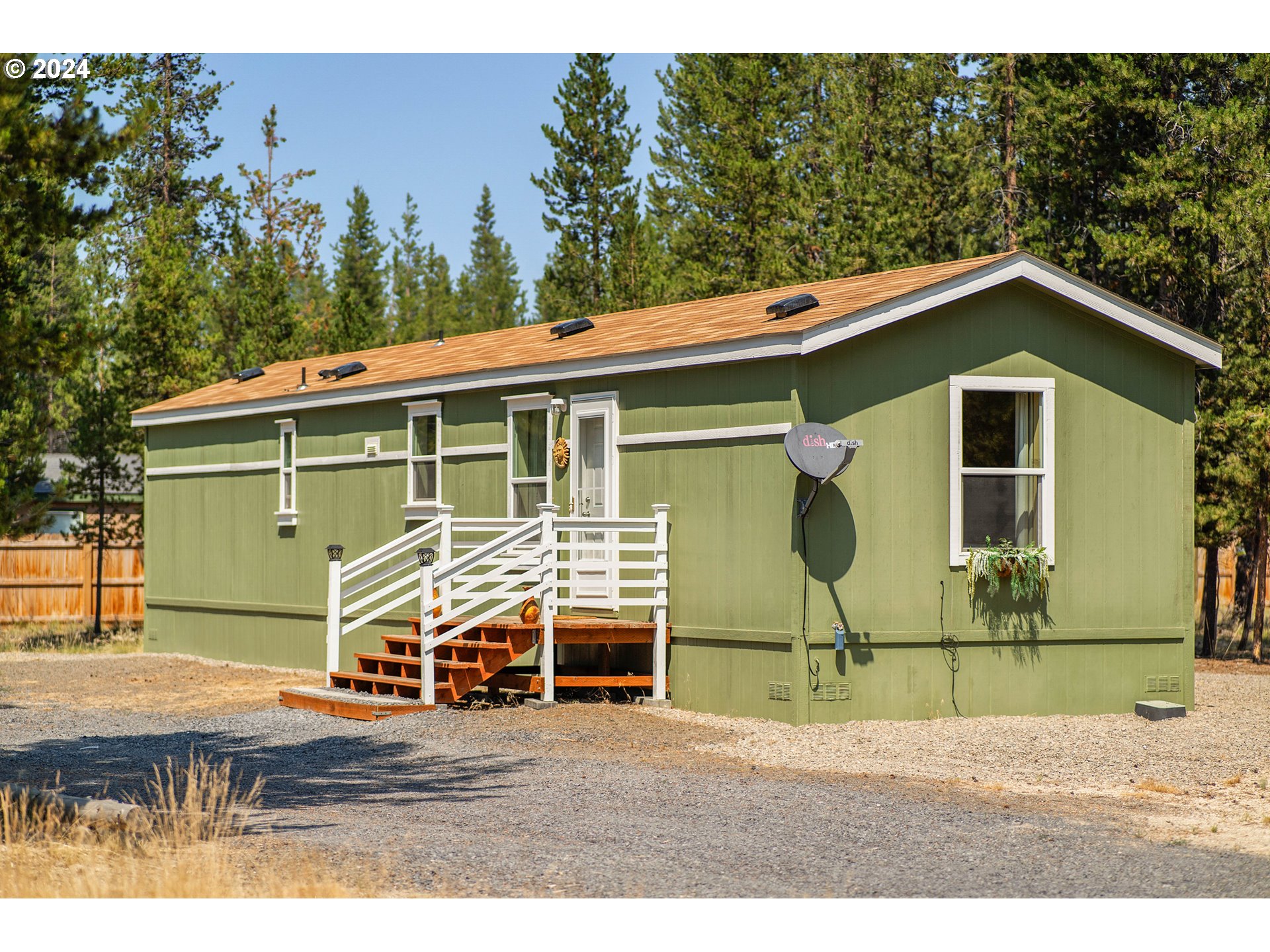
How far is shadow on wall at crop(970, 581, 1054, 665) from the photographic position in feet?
40.7

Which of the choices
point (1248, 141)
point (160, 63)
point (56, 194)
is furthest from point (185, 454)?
point (160, 63)

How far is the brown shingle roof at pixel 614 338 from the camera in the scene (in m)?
12.5

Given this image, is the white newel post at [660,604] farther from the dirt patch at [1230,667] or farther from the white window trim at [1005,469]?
the dirt patch at [1230,667]

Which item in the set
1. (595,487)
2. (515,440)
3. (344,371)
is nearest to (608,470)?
(595,487)

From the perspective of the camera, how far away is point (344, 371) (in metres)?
18.0

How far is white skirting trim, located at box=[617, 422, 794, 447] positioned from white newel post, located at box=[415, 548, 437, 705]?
2.19m

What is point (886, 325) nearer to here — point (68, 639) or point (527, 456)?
point (527, 456)

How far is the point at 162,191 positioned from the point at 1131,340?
3099cm

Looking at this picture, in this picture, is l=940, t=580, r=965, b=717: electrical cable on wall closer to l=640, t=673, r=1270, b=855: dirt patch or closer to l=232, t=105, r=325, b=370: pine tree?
l=640, t=673, r=1270, b=855: dirt patch

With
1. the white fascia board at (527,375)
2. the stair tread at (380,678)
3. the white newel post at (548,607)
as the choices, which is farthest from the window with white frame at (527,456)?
the stair tread at (380,678)

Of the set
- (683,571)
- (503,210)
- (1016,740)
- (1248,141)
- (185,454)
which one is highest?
(503,210)

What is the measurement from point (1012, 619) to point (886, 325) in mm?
2755

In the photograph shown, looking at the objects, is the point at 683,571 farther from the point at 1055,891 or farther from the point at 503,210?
the point at 503,210

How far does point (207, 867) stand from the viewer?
6078 mm
